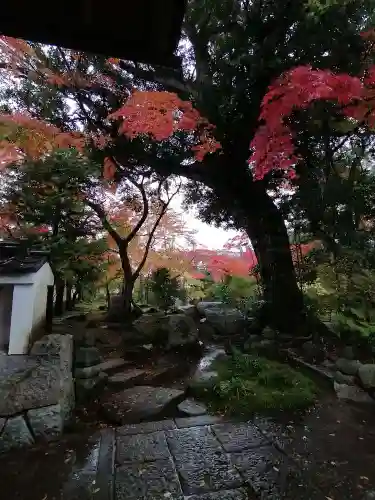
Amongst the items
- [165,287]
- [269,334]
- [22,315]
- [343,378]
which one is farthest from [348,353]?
[165,287]

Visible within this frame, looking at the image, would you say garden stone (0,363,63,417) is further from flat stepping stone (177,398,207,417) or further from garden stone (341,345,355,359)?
garden stone (341,345,355,359)

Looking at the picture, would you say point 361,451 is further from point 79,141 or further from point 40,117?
point 40,117

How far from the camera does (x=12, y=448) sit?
3039 millimetres

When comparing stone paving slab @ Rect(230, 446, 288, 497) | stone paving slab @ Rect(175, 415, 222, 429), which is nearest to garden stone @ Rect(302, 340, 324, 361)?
stone paving slab @ Rect(175, 415, 222, 429)

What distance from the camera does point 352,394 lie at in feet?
13.9

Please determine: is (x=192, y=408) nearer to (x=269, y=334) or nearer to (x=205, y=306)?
(x=269, y=334)

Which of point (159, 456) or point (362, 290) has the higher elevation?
point (362, 290)

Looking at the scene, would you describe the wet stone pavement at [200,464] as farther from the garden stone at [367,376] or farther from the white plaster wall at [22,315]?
the white plaster wall at [22,315]

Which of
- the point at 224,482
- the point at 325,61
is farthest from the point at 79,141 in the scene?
the point at 224,482

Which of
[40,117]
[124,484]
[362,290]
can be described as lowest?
[124,484]

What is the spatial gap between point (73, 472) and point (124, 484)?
1.73 ft

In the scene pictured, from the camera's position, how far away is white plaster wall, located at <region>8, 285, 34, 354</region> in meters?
3.64

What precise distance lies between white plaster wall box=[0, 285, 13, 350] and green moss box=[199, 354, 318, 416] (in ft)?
9.25

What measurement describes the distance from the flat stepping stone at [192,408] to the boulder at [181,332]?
107 inches
